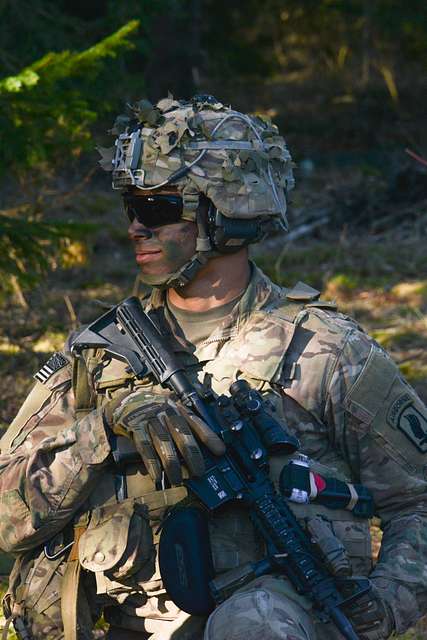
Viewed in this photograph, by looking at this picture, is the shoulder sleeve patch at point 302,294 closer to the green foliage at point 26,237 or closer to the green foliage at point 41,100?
the green foliage at point 41,100

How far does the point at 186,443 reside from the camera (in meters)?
3.23

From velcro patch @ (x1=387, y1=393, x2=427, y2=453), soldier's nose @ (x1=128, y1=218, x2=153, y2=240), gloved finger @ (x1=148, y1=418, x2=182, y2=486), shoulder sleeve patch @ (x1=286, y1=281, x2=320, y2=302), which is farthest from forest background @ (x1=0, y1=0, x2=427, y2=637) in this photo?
gloved finger @ (x1=148, y1=418, x2=182, y2=486)

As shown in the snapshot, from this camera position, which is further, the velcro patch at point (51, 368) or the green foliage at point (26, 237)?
the green foliage at point (26, 237)

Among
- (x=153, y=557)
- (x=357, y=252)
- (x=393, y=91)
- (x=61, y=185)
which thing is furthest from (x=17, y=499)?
(x=393, y=91)

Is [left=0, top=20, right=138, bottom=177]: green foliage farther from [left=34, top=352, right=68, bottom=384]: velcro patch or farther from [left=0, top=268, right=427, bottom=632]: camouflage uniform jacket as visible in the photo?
[left=0, top=268, right=427, bottom=632]: camouflage uniform jacket

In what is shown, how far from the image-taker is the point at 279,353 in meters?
3.60

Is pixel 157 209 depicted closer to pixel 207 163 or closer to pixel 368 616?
pixel 207 163

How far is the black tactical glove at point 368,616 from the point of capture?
10.7ft

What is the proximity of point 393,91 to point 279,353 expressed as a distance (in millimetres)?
12547

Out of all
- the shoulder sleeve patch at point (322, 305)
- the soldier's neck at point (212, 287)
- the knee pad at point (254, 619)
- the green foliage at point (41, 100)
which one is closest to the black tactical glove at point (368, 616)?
the knee pad at point (254, 619)

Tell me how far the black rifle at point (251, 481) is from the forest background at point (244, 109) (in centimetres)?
117

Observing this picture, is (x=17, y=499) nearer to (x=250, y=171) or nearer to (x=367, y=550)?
(x=367, y=550)

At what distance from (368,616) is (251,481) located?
1.71ft

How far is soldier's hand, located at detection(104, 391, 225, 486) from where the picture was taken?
3232mm
